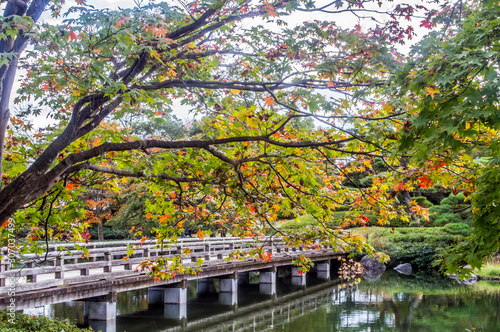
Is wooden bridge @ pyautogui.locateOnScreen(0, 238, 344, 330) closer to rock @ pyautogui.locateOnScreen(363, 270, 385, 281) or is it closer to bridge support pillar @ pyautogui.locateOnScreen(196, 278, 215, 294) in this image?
bridge support pillar @ pyautogui.locateOnScreen(196, 278, 215, 294)

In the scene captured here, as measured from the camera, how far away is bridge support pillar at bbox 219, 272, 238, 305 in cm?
Answer: 1766

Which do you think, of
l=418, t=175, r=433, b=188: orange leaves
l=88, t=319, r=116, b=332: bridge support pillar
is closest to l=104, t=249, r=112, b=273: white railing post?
l=88, t=319, r=116, b=332: bridge support pillar

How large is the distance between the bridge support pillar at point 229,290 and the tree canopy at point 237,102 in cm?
1142

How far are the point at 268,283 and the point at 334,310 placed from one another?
15.9 ft

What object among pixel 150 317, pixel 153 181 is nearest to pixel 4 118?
pixel 153 181

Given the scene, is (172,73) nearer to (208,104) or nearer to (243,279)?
(208,104)

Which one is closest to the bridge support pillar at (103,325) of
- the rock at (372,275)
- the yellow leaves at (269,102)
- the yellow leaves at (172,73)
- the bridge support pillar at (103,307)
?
the bridge support pillar at (103,307)

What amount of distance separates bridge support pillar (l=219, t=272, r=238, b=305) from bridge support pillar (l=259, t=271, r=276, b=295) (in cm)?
303

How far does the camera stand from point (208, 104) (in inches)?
215

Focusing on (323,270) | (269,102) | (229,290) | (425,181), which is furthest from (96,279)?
(323,270)

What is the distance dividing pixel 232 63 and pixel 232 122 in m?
1.36

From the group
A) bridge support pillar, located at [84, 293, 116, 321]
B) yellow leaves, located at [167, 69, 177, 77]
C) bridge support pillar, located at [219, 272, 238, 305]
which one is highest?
yellow leaves, located at [167, 69, 177, 77]

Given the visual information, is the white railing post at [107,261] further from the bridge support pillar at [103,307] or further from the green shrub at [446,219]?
the green shrub at [446,219]

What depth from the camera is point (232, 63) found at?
625 centimetres
